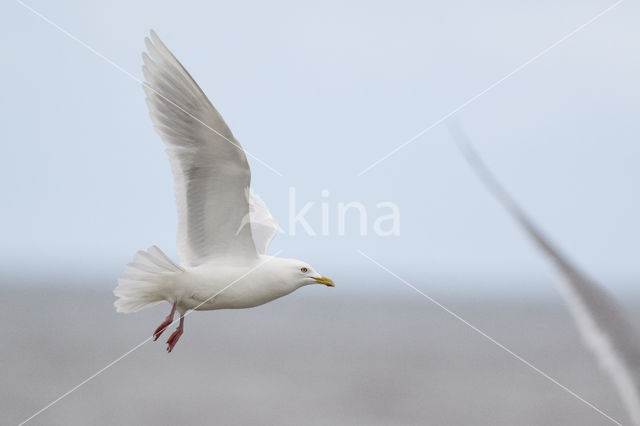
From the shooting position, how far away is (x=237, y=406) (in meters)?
22.5

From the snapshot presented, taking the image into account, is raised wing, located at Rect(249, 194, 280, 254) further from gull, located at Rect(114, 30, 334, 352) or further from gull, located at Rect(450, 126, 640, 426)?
gull, located at Rect(450, 126, 640, 426)

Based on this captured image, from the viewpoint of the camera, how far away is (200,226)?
4.09 metres

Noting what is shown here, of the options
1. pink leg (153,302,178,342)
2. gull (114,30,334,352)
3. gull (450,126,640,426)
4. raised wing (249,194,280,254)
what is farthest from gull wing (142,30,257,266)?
gull (450,126,640,426)

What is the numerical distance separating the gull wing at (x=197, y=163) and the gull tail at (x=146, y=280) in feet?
0.60

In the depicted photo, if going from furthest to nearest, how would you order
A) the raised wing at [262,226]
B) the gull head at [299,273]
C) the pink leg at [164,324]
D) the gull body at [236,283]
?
the raised wing at [262,226], the gull head at [299,273], the gull body at [236,283], the pink leg at [164,324]


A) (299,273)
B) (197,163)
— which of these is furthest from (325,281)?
(197,163)

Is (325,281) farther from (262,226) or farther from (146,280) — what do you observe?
(262,226)

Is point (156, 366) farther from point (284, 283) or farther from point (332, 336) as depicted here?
point (284, 283)

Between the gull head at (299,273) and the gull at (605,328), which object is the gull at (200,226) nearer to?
the gull head at (299,273)

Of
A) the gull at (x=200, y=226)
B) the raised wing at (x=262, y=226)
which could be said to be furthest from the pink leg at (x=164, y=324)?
the raised wing at (x=262, y=226)

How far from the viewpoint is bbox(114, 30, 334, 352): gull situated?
3.78 metres

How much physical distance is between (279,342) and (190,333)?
436cm

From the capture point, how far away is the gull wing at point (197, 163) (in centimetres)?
385

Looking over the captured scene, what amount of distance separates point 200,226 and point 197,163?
0.33 m
